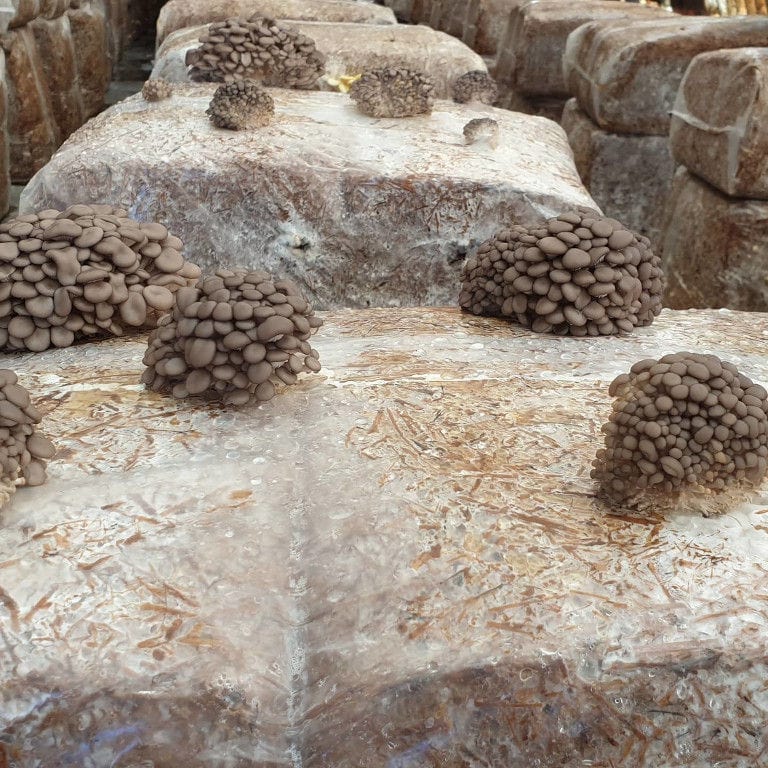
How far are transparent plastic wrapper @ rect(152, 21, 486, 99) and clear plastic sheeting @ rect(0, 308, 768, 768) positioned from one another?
420 centimetres

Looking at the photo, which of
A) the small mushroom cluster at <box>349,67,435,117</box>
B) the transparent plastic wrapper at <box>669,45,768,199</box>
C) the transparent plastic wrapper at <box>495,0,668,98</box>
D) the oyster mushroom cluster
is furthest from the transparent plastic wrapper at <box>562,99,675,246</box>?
the oyster mushroom cluster

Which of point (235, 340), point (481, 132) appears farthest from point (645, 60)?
point (235, 340)

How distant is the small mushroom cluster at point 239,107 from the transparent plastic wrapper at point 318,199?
0.23 ft

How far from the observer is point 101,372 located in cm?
261

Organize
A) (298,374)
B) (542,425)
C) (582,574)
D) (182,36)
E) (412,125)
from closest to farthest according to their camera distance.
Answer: (582,574) < (542,425) < (298,374) < (412,125) < (182,36)

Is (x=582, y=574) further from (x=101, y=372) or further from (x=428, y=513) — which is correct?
(x=101, y=372)

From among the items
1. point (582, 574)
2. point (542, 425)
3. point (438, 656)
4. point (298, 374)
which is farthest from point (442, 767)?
point (298, 374)

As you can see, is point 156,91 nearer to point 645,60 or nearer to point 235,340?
point 235,340

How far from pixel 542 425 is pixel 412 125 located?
2.70 meters

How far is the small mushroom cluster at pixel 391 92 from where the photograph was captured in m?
4.61

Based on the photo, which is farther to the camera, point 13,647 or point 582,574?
point 582,574

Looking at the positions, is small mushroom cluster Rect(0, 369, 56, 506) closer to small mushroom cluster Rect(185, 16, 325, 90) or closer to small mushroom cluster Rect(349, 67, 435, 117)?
small mushroom cluster Rect(349, 67, 435, 117)

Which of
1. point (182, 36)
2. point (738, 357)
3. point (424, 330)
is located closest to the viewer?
point (738, 357)

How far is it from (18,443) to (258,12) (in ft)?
18.8
